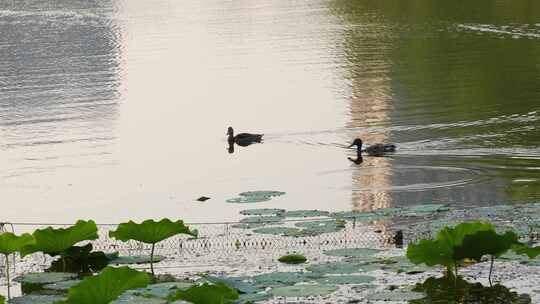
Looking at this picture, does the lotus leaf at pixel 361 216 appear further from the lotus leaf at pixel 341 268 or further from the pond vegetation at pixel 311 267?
the lotus leaf at pixel 341 268

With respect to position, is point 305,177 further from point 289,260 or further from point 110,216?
point 289,260

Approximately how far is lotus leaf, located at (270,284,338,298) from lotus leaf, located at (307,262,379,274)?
0.71m

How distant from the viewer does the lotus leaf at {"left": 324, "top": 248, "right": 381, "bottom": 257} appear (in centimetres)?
1708

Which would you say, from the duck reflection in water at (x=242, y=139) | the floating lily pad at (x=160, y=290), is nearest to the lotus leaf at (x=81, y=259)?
the floating lily pad at (x=160, y=290)

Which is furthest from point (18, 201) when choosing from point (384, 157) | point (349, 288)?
point (349, 288)

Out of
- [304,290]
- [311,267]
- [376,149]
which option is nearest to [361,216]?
[311,267]

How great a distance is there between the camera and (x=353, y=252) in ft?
56.3

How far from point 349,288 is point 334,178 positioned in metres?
11.7

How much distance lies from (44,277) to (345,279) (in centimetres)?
415

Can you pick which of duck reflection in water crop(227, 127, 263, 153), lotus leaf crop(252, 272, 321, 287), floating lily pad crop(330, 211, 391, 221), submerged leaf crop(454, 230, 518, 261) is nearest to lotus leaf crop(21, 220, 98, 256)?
lotus leaf crop(252, 272, 321, 287)

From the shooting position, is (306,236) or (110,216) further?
(110,216)

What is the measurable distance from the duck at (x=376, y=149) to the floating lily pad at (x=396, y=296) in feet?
46.1

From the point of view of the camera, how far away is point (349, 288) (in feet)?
50.8

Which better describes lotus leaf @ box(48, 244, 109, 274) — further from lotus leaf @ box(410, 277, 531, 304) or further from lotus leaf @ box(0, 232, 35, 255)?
lotus leaf @ box(410, 277, 531, 304)
